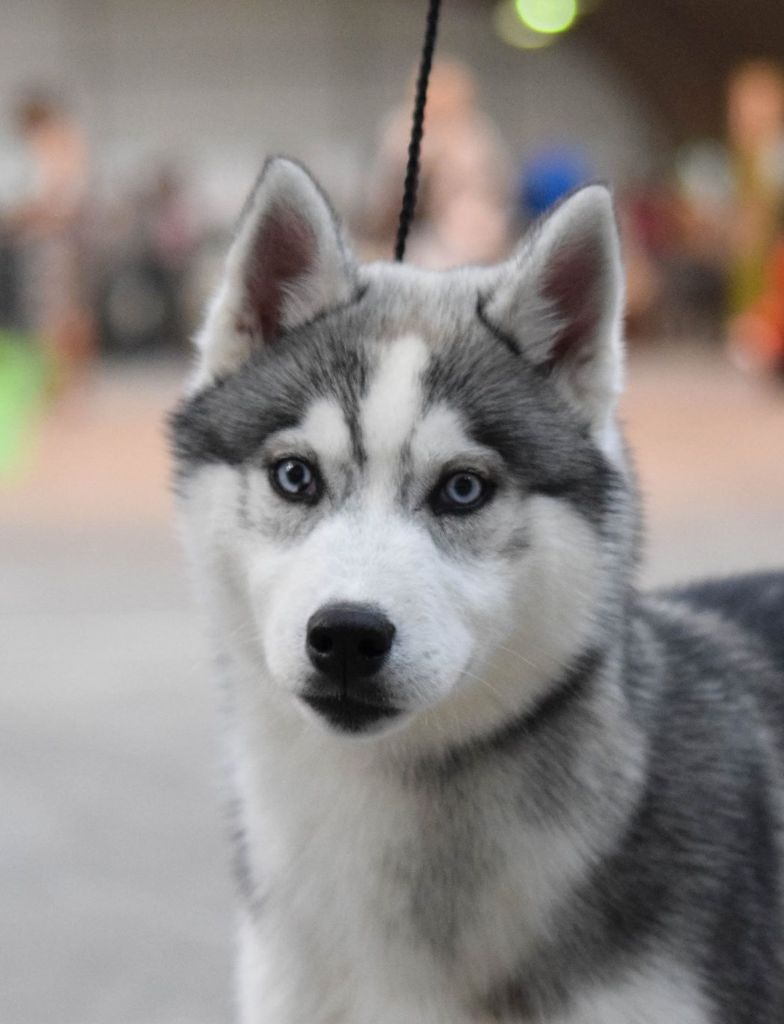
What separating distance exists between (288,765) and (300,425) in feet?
2.10

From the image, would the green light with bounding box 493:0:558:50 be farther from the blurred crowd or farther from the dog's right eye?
the dog's right eye

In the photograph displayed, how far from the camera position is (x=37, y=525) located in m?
10.5

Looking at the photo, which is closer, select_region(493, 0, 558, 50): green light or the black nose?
the black nose

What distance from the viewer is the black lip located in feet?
9.00

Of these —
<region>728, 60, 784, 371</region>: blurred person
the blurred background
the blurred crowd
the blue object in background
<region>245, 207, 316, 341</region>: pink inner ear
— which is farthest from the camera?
the blue object in background

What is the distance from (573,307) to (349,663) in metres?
0.91

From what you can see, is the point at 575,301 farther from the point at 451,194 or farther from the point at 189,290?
the point at 189,290

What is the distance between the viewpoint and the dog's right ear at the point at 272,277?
3.15 m

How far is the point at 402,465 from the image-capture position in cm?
285

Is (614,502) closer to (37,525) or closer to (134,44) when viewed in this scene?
(37,525)

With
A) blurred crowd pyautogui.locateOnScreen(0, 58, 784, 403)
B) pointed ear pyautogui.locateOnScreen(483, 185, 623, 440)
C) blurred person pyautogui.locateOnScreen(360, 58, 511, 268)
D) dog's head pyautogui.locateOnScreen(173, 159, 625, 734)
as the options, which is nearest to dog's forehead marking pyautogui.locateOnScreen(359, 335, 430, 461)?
dog's head pyautogui.locateOnScreen(173, 159, 625, 734)

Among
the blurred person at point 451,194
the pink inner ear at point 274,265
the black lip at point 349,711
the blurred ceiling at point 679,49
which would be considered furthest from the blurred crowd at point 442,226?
the black lip at point 349,711

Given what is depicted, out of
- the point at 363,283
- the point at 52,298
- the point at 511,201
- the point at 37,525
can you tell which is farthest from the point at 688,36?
the point at 363,283

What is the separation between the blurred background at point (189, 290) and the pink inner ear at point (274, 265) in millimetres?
313
